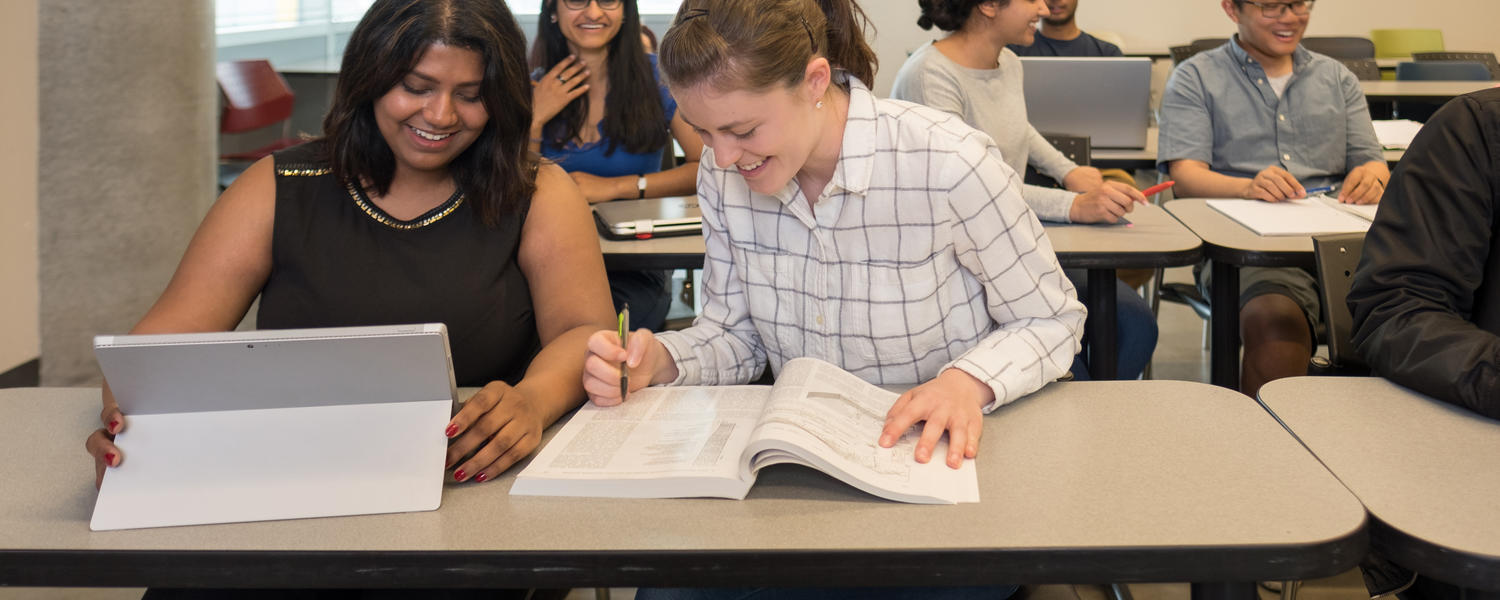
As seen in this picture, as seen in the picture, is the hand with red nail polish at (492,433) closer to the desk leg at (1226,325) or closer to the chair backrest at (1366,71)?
the desk leg at (1226,325)

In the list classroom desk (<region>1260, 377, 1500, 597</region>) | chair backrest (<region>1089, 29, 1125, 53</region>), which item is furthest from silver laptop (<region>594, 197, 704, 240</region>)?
chair backrest (<region>1089, 29, 1125, 53</region>)

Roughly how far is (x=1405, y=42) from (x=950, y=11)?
21.7ft

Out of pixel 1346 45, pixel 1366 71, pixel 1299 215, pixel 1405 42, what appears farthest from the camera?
pixel 1405 42

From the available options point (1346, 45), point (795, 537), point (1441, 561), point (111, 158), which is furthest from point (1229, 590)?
point (1346, 45)

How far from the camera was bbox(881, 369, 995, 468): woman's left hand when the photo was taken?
45.9 inches

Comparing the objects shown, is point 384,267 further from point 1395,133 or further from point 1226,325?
point 1395,133

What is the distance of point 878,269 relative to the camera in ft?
4.75

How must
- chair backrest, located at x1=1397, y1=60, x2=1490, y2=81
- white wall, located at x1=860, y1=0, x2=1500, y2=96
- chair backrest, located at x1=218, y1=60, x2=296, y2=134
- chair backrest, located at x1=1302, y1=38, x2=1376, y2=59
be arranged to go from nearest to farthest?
chair backrest, located at x1=218, y1=60, x2=296, y2=134 < chair backrest, located at x1=1397, y1=60, x2=1490, y2=81 < chair backrest, located at x1=1302, y1=38, x2=1376, y2=59 < white wall, located at x1=860, y1=0, x2=1500, y2=96

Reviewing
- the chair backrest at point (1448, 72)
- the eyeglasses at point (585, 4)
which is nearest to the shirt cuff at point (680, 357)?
the eyeglasses at point (585, 4)

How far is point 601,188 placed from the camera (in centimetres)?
272

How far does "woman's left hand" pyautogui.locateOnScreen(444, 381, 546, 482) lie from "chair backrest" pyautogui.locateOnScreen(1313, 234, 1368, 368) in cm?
124

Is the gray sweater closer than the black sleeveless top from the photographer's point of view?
No

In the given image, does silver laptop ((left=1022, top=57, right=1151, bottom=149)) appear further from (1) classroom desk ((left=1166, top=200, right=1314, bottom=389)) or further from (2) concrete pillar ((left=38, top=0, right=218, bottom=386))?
(2) concrete pillar ((left=38, top=0, right=218, bottom=386))

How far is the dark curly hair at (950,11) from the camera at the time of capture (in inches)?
104
